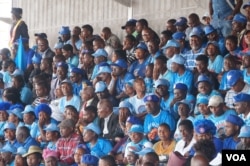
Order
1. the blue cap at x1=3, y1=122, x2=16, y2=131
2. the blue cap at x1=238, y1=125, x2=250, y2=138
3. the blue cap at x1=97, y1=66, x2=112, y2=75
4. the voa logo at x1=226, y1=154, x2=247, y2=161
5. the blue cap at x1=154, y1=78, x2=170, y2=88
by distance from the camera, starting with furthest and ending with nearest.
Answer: the blue cap at x1=97, y1=66, x2=112, y2=75, the blue cap at x1=3, y1=122, x2=16, y2=131, the blue cap at x1=154, y1=78, x2=170, y2=88, the blue cap at x1=238, y1=125, x2=250, y2=138, the voa logo at x1=226, y1=154, x2=247, y2=161

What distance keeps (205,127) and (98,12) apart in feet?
22.6

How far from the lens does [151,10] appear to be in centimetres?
1269

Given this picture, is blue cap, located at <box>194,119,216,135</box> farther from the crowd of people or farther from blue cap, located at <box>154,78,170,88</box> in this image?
blue cap, located at <box>154,78,170,88</box>

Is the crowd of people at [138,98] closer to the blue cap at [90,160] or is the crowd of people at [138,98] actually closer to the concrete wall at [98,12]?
the blue cap at [90,160]

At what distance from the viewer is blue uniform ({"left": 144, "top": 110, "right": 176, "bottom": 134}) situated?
8.30 meters

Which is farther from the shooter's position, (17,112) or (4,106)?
(4,106)

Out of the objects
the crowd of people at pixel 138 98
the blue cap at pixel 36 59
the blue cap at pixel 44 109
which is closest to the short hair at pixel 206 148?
the crowd of people at pixel 138 98

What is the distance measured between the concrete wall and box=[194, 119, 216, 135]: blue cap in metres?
4.55

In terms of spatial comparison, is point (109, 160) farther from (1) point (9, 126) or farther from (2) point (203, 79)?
(1) point (9, 126)

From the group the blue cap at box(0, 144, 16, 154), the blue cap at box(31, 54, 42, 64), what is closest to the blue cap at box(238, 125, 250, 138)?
the blue cap at box(0, 144, 16, 154)

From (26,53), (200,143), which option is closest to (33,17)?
(26,53)

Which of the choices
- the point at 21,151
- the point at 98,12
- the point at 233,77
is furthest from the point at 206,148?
the point at 98,12

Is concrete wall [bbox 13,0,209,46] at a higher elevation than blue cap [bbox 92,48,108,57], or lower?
higher

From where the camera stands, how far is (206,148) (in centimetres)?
689
